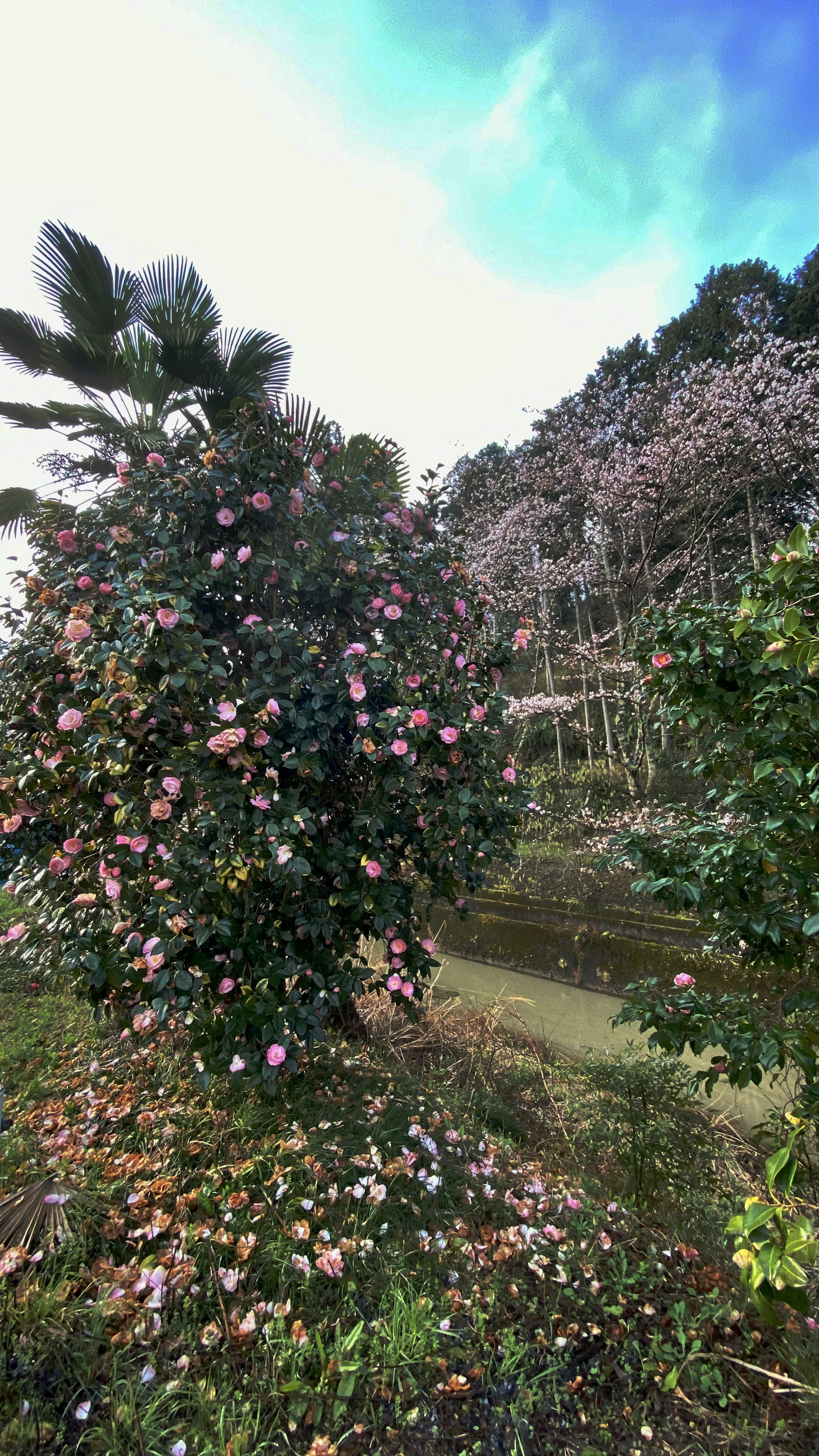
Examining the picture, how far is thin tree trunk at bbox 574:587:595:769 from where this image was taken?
8414 millimetres

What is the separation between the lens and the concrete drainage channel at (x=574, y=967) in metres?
3.21

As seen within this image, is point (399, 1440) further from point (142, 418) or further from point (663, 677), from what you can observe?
point (142, 418)

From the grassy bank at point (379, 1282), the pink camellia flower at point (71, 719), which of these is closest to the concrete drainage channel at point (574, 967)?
the grassy bank at point (379, 1282)

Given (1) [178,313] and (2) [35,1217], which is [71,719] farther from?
(1) [178,313]

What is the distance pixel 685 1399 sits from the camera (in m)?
1.38

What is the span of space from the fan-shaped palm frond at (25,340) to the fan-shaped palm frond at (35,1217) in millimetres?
4225

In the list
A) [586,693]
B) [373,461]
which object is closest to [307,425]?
[373,461]

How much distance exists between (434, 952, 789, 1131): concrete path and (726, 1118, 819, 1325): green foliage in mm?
2256

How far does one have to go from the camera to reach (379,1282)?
1647 mm

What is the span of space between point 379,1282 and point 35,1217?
101 centimetres

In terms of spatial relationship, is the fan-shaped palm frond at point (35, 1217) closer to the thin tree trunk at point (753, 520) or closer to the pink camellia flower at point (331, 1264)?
the pink camellia flower at point (331, 1264)

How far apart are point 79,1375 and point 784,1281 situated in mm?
1530

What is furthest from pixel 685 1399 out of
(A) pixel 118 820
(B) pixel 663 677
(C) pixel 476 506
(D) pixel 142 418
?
(C) pixel 476 506

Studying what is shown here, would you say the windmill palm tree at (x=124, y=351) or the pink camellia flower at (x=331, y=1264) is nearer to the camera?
Answer: the pink camellia flower at (x=331, y=1264)
